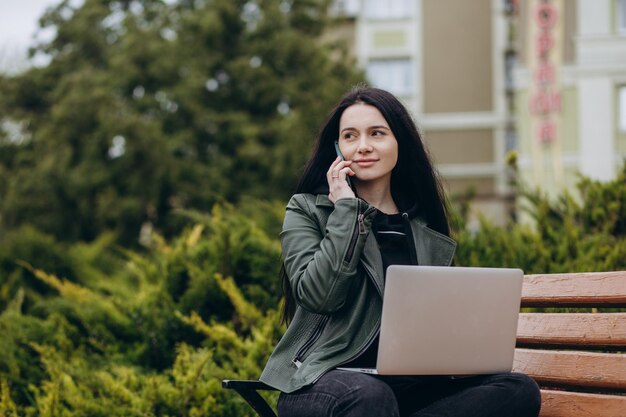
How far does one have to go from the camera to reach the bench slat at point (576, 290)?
369 cm

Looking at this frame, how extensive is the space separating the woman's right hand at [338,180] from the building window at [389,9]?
119 ft

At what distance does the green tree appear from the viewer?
2358cm

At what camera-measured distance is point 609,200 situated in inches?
274

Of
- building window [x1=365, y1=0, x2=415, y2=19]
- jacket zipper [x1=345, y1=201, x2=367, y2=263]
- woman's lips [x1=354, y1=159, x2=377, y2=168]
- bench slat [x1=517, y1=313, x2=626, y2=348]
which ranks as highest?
building window [x1=365, y1=0, x2=415, y2=19]

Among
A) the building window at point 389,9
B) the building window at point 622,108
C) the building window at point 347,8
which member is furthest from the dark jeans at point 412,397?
the building window at point 389,9

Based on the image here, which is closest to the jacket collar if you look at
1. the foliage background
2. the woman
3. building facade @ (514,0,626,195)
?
the woman

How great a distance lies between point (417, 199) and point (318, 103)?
21.1 metres

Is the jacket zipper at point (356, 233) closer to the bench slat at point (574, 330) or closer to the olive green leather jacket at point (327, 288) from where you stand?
the olive green leather jacket at point (327, 288)

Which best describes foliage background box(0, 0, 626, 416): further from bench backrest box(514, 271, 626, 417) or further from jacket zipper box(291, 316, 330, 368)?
jacket zipper box(291, 316, 330, 368)

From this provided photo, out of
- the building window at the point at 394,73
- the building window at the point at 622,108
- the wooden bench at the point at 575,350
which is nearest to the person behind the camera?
the wooden bench at the point at 575,350

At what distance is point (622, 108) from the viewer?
2920 cm

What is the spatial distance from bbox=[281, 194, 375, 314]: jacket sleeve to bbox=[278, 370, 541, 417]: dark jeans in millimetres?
246

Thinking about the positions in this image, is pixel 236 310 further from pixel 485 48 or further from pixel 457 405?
pixel 485 48

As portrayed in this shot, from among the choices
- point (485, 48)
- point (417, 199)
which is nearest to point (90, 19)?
point (485, 48)
